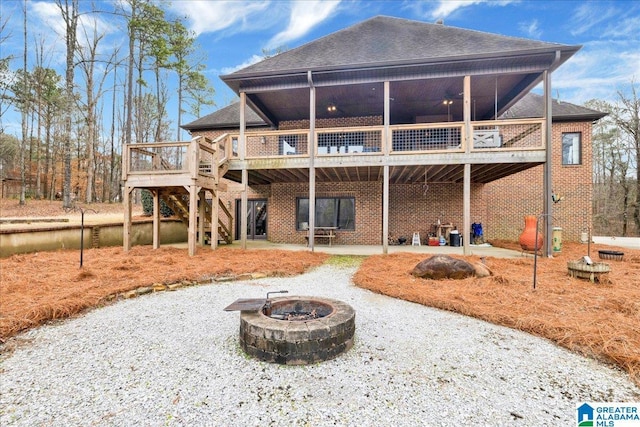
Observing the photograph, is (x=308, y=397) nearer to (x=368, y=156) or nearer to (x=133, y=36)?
(x=368, y=156)

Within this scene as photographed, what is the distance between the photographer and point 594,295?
460 centimetres

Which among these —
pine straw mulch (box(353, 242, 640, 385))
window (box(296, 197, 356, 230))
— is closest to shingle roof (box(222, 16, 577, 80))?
window (box(296, 197, 356, 230))

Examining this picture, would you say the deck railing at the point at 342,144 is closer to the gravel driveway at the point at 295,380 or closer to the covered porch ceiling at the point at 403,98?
the covered porch ceiling at the point at 403,98

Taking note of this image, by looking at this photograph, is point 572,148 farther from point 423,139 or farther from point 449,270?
point 449,270

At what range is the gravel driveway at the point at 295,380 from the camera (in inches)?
82.3

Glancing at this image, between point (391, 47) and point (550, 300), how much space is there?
8620 mm

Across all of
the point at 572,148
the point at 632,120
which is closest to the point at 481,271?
the point at 572,148

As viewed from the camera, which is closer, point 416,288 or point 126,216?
point 416,288

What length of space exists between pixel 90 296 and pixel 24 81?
23794 millimetres

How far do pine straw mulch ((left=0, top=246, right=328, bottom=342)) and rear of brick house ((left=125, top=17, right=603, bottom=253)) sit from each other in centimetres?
210

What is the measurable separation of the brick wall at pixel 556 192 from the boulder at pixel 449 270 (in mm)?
7628

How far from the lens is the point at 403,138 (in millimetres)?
10797

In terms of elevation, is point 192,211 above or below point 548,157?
below

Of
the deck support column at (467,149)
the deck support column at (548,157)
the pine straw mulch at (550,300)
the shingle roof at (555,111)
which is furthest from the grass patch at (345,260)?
the shingle roof at (555,111)
